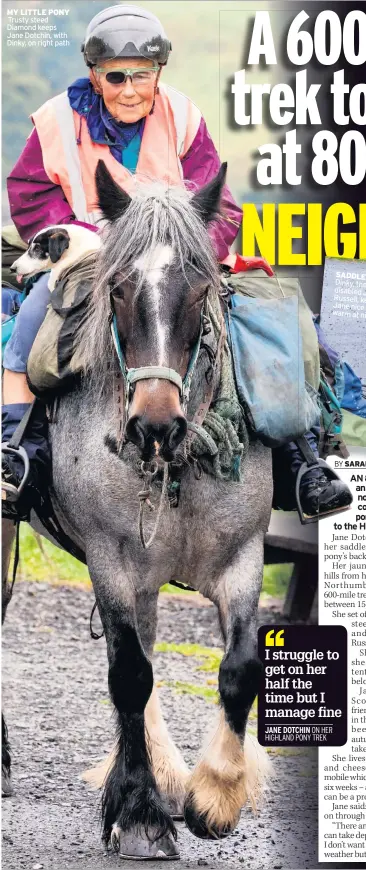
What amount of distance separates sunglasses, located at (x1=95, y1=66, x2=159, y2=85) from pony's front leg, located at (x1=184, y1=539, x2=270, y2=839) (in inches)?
66.6

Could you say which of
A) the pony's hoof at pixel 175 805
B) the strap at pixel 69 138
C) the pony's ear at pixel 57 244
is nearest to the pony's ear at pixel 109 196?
the pony's ear at pixel 57 244

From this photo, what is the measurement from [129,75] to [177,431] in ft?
5.33

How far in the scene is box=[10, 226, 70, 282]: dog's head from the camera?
5.68 metres

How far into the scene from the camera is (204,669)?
8.23 m

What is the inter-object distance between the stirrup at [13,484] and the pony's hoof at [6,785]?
1.29 m

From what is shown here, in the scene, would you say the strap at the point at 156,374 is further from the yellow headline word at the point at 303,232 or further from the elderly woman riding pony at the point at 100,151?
the yellow headline word at the point at 303,232

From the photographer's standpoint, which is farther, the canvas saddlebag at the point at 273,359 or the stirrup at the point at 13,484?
the stirrup at the point at 13,484

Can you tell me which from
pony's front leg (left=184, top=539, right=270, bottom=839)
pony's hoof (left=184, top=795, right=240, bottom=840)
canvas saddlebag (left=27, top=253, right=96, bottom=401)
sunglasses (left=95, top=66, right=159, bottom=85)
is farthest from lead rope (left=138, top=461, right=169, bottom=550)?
sunglasses (left=95, top=66, right=159, bottom=85)

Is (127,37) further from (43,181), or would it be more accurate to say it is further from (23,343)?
(23,343)

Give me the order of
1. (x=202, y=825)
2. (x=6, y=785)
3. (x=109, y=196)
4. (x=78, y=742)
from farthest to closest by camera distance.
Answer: (x=78, y=742) → (x=6, y=785) → (x=202, y=825) → (x=109, y=196)

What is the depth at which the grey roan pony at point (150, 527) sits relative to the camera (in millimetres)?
5086

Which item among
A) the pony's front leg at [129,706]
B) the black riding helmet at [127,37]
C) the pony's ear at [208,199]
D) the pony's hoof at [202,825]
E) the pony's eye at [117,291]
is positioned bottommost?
the pony's hoof at [202,825]

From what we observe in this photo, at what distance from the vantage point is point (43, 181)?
19.6 feet

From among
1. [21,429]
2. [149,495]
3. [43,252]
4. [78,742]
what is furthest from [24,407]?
[78,742]
